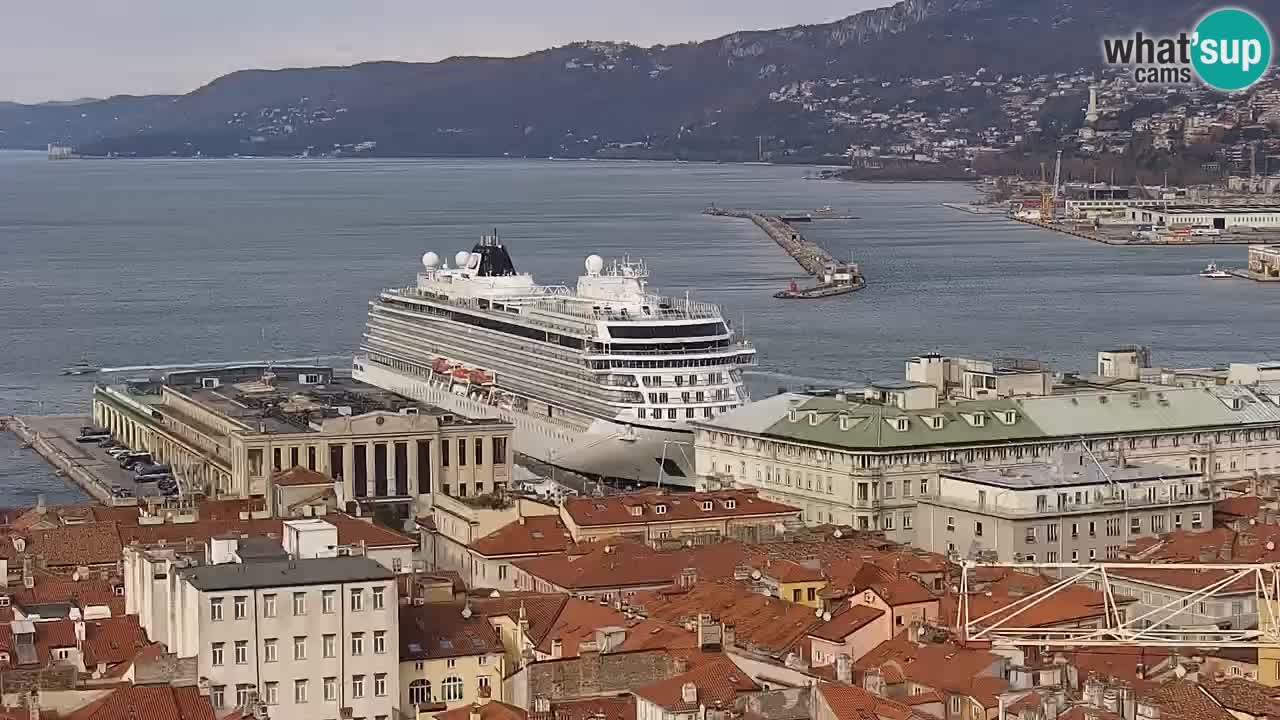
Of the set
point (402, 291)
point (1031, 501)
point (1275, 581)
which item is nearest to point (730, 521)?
point (1031, 501)

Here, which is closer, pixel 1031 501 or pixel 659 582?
pixel 659 582

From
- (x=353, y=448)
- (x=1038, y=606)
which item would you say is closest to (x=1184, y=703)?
(x=1038, y=606)

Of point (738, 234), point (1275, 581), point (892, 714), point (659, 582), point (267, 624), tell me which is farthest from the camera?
point (738, 234)

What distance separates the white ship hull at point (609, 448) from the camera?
47.7 m

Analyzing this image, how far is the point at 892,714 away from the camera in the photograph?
18.7m

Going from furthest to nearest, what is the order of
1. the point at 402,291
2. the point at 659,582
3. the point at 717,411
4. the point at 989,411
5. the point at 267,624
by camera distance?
the point at 402,291, the point at 717,411, the point at 989,411, the point at 659,582, the point at 267,624

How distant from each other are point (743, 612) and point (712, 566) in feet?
13.7

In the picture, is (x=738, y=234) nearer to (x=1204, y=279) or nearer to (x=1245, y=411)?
(x=1204, y=279)

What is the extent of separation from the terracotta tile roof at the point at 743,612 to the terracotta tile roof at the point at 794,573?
552 millimetres

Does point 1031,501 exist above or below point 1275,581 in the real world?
below

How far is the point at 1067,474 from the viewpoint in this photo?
3472 centimetres

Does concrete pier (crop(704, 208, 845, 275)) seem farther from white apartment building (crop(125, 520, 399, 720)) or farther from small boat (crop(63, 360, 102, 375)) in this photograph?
white apartment building (crop(125, 520, 399, 720))

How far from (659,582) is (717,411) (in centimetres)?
1968

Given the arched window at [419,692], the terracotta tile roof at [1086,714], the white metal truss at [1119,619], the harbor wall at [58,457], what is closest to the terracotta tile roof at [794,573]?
the white metal truss at [1119,619]
